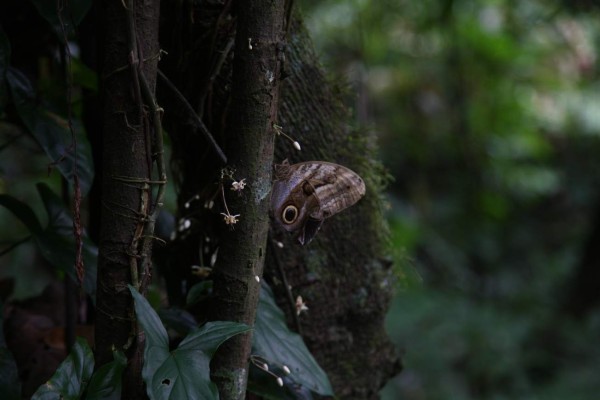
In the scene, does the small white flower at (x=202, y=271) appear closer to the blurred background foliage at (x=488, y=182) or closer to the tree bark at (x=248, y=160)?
the tree bark at (x=248, y=160)

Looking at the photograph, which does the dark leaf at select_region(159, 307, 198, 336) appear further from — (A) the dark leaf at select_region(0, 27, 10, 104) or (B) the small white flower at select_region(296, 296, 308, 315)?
(A) the dark leaf at select_region(0, 27, 10, 104)

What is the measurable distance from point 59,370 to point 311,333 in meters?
0.51

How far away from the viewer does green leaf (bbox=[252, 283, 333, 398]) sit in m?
1.03

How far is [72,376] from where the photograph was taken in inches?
34.2

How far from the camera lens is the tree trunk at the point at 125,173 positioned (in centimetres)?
86

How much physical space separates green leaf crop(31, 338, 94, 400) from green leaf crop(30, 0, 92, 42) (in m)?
0.45

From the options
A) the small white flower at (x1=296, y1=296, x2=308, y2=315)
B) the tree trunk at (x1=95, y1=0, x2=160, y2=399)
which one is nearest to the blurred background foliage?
the small white flower at (x1=296, y1=296, x2=308, y2=315)

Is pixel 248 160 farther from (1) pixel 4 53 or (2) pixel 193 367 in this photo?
(1) pixel 4 53

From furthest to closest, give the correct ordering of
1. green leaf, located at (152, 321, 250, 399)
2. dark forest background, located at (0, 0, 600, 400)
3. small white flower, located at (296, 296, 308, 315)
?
dark forest background, located at (0, 0, 600, 400)
small white flower, located at (296, 296, 308, 315)
green leaf, located at (152, 321, 250, 399)

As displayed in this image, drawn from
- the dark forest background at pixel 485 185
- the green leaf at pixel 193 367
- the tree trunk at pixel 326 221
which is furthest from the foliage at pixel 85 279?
the dark forest background at pixel 485 185

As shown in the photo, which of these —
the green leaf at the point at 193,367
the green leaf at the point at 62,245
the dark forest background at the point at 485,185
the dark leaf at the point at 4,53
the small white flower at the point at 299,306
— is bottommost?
the dark forest background at the point at 485,185

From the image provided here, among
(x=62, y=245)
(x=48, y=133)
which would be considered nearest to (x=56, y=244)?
(x=62, y=245)

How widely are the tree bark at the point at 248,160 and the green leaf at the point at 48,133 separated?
0.30m

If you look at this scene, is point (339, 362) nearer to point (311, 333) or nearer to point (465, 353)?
point (311, 333)
